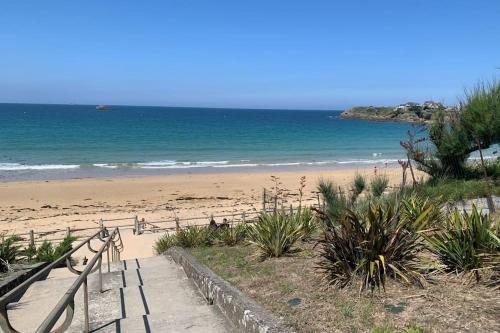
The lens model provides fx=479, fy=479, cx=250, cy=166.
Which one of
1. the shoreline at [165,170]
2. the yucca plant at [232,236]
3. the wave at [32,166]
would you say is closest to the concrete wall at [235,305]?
the yucca plant at [232,236]

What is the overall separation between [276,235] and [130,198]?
59.5 feet

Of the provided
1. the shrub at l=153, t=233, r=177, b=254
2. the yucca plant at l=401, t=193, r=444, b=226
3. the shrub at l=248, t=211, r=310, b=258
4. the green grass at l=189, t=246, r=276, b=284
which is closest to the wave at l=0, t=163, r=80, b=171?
the shrub at l=153, t=233, r=177, b=254

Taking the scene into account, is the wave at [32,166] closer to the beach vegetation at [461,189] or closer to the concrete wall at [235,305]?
the beach vegetation at [461,189]

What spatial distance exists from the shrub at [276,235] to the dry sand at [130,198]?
7.40m

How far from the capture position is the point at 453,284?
4750 mm

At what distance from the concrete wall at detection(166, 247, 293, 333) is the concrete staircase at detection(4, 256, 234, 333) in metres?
0.10

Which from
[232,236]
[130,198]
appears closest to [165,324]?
[232,236]

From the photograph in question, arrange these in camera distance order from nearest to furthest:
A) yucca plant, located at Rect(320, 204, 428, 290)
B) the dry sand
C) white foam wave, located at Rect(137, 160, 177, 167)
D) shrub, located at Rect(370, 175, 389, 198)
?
yucca plant, located at Rect(320, 204, 428, 290)
shrub, located at Rect(370, 175, 389, 198)
the dry sand
white foam wave, located at Rect(137, 160, 177, 167)

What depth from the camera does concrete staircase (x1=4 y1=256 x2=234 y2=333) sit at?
4707 mm

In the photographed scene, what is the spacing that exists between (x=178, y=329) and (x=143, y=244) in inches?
406

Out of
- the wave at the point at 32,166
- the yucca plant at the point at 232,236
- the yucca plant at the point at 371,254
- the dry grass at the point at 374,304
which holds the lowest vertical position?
the wave at the point at 32,166

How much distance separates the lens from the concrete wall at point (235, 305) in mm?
4000

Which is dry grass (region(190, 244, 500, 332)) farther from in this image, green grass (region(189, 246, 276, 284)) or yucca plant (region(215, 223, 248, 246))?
yucca plant (region(215, 223, 248, 246))

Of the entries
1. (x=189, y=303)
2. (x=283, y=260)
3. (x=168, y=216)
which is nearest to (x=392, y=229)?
(x=283, y=260)
